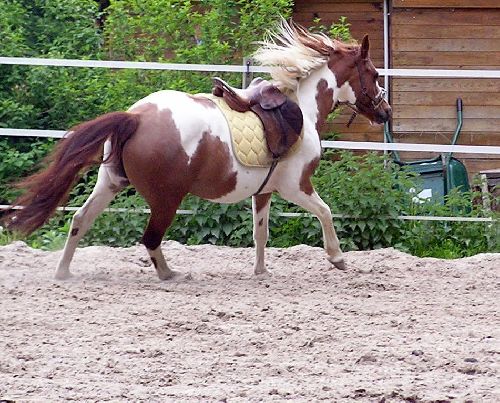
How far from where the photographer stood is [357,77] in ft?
26.8

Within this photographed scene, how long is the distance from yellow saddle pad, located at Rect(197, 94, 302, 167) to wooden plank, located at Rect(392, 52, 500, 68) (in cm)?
609

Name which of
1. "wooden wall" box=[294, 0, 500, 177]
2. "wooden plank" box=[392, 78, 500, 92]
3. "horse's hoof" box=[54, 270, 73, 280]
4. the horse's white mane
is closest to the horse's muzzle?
the horse's white mane

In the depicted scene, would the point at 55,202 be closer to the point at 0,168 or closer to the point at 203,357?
the point at 203,357

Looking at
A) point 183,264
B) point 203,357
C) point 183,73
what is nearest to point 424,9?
point 183,73

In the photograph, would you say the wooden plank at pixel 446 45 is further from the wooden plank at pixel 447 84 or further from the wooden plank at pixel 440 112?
the wooden plank at pixel 440 112

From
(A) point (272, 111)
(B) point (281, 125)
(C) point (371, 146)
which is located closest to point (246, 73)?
(C) point (371, 146)

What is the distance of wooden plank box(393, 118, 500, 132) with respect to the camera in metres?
13.2

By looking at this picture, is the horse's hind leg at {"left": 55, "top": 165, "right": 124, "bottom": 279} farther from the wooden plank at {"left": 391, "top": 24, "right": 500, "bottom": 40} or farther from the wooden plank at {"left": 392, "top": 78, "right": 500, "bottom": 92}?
the wooden plank at {"left": 391, "top": 24, "right": 500, "bottom": 40}

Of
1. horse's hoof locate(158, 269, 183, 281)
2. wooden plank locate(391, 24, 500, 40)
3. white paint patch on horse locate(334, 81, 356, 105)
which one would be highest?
white paint patch on horse locate(334, 81, 356, 105)

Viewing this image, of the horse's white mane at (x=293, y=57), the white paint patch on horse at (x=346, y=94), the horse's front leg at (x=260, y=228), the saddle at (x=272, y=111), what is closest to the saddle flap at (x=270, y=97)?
the saddle at (x=272, y=111)

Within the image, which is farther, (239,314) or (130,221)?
(130,221)

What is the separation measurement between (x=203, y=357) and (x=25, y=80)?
5978mm

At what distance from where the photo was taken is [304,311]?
6.54m

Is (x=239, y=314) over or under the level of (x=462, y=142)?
over
